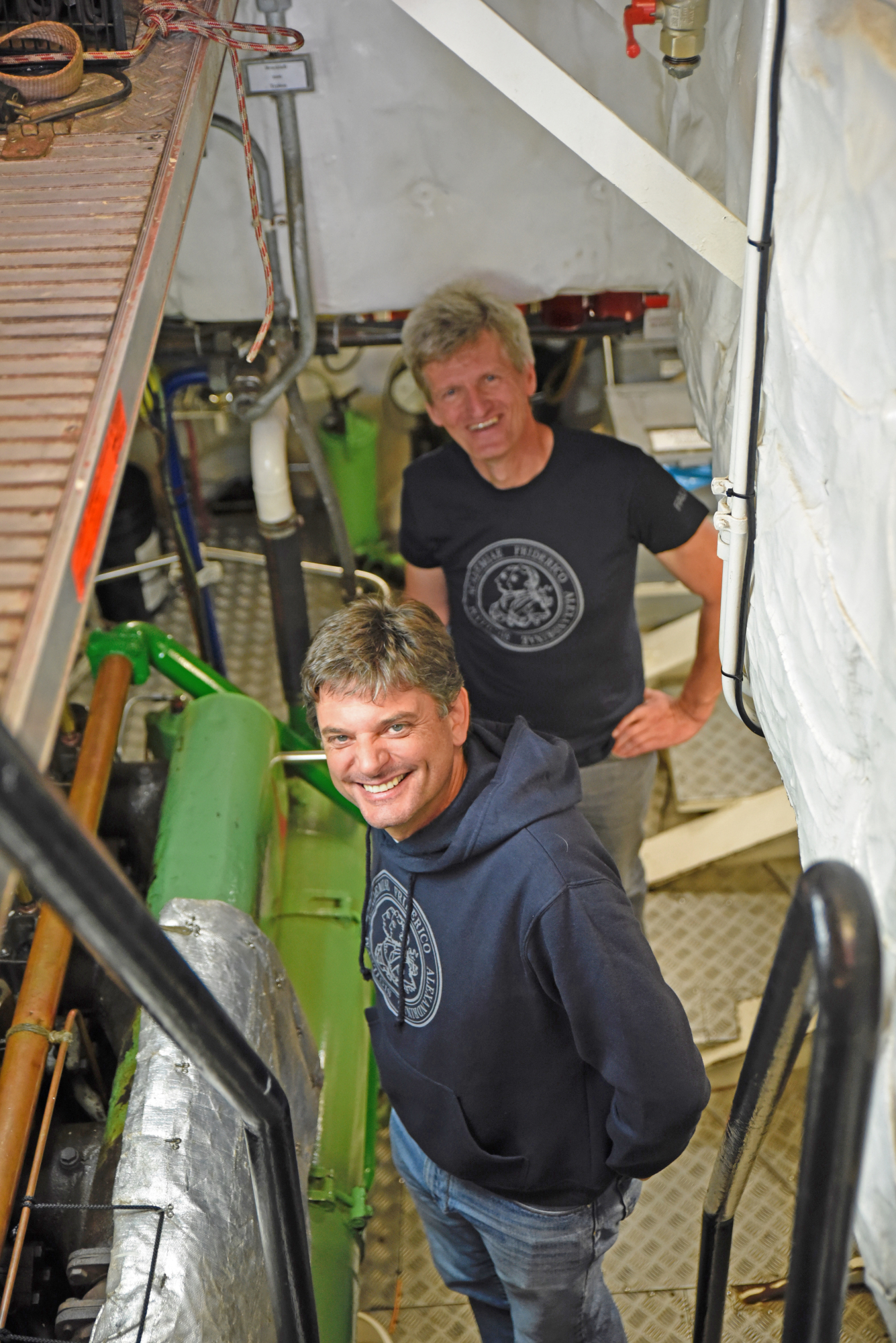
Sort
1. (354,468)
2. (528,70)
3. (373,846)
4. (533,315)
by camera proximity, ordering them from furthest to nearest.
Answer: (354,468) < (533,315) < (373,846) < (528,70)

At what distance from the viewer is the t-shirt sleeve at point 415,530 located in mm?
2537

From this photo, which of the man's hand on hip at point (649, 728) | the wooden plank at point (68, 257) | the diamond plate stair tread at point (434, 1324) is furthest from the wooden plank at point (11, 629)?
the diamond plate stair tread at point (434, 1324)

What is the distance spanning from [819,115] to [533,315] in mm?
1798

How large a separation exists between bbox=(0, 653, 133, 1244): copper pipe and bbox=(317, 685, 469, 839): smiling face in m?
0.40

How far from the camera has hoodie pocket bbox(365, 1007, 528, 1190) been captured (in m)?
1.71

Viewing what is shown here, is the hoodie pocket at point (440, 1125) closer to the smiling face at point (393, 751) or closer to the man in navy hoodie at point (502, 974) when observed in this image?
the man in navy hoodie at point (502, 974)

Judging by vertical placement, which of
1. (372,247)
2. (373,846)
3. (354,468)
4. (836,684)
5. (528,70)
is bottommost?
(836,684)

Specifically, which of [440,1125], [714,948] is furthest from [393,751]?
[714,948]

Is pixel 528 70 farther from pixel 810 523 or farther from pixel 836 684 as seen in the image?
pixel 836 684

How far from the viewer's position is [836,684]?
1213 millimetres

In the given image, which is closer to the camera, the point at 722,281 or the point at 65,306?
the point at 65,306

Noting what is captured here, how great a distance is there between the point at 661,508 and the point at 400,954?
1.11 meters

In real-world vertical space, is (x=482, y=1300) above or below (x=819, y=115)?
below

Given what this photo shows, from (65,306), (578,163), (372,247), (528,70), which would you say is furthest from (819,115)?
(372,247)
